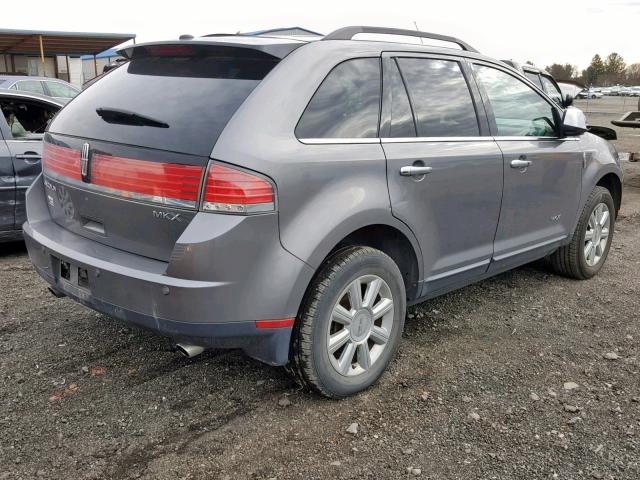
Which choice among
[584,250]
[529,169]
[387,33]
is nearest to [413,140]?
[387,33]

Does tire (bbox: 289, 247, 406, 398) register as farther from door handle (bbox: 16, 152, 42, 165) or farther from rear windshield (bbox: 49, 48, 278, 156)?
door handle (bbox: 16, 152, 42, 165)

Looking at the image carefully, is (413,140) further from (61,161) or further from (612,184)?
(612,184)

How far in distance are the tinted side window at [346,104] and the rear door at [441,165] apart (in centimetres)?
9

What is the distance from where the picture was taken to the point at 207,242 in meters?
2.40

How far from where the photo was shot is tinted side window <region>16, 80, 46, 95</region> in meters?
12.3

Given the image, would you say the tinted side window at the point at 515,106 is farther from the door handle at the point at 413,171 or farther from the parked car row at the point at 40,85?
the parked car row at the point at 40,85

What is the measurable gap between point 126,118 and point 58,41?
2491cm

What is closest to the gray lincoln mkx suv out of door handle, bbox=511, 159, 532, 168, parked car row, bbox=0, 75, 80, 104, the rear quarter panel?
door handle, bbox=511, 159, 532, 168

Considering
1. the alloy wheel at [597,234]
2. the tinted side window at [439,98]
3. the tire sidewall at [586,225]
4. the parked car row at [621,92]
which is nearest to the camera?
the tinted side window at [439,98]

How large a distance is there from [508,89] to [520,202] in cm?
75

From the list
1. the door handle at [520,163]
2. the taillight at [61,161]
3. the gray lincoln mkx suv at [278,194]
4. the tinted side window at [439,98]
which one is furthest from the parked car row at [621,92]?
the taillight at [61,161]

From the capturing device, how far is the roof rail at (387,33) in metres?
3.08

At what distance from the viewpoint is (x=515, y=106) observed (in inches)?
158

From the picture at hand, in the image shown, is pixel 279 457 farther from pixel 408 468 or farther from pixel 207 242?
pixel 207 242
